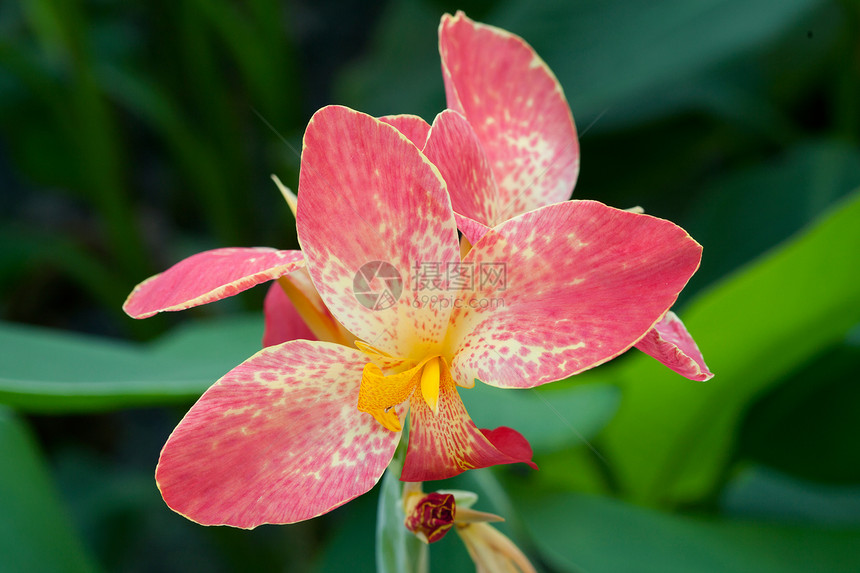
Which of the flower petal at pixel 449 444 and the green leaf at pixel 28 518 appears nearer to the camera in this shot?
the flower petal at pixel 449 444

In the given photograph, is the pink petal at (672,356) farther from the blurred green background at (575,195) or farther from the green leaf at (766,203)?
the green leaf at (766,203)

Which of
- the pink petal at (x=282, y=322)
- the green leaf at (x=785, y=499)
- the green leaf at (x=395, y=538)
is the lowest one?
the green leaf at (x=785, y=499)

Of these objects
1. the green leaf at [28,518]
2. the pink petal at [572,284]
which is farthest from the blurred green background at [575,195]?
the pink petal at [572,284]

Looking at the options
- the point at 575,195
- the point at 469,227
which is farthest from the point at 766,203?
the point at 469,227

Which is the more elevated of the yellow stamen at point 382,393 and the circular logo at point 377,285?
the circular logo at point 377,285

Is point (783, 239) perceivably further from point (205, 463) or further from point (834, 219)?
point (205, 463)

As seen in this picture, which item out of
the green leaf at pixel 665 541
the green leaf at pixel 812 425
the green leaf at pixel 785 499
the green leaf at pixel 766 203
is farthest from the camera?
the green leaf at pixel 766 203

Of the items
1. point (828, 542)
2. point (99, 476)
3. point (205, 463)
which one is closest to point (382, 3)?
point (99, 476)
